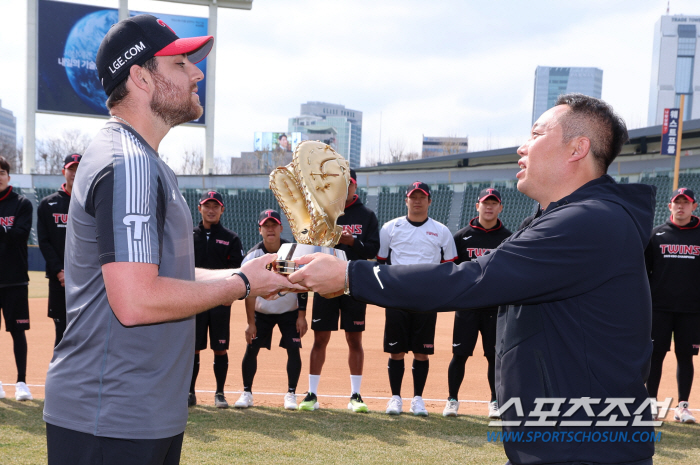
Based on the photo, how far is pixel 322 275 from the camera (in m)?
Answer: 2.24

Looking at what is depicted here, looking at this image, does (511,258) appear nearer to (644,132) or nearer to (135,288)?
(135,288)

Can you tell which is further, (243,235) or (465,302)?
(243,235)

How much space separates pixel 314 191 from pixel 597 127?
4.12 ft

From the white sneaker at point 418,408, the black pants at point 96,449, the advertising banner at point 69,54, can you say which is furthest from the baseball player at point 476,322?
the advertising banner at point 69,54

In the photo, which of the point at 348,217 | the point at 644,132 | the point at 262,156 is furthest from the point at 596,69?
the point at 348,217

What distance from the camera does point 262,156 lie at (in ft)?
194

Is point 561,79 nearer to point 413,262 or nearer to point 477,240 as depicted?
point 477,240

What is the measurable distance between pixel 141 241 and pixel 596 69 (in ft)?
520

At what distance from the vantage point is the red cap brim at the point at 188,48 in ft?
6.72

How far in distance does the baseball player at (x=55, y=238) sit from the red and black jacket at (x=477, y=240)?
4.45 meters

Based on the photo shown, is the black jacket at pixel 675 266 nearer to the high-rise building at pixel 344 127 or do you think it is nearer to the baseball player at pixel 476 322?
the baseball player at pixel 476 322

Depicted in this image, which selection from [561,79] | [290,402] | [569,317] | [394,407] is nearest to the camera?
[569,317]

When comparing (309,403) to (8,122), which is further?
(8,122)

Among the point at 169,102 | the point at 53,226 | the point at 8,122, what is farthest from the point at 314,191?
the point at 8,122
